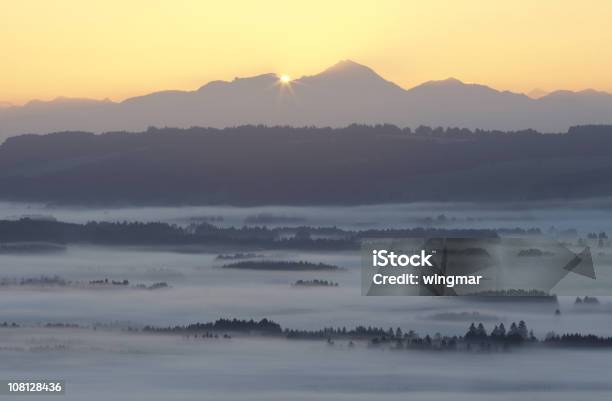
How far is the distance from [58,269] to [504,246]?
2969 cm

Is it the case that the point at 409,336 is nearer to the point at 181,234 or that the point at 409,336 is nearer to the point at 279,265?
the point at 279,265

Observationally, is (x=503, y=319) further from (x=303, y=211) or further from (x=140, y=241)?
(x=303, y=211)

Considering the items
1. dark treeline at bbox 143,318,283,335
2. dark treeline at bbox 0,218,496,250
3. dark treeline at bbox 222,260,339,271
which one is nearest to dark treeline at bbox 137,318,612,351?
dark treeline at bbox 143,318,283,335

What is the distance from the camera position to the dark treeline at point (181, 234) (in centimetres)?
12175

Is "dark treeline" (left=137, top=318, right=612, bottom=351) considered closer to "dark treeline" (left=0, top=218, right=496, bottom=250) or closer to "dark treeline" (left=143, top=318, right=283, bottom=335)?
"dark treeline" (left=143, top=318, right=283, bottom=335)

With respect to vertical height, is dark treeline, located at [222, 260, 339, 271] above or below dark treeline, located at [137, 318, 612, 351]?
above

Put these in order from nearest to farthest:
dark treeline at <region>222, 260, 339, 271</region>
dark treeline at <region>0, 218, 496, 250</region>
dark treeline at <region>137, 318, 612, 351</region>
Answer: dark treeline at <region>137, 318, 612, 351</region>
dark treeline at <region>222, 260, 339, 271</region>
dark treeline at <region>0, 218, 496, 250</region>

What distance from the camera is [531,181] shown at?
17912 cm

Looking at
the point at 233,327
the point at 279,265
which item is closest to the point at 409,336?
the point at 233,327

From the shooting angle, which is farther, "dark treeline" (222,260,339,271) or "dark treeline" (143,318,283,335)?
"dark treeline" (222,260,339,271)

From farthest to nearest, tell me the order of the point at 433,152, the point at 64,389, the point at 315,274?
the point at 433,152
the point at 315,274
the point at 64,389

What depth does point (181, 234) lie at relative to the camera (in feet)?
432

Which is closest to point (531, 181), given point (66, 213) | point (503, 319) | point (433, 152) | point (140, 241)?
point (433, 152)

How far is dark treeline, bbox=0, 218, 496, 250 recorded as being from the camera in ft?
399
